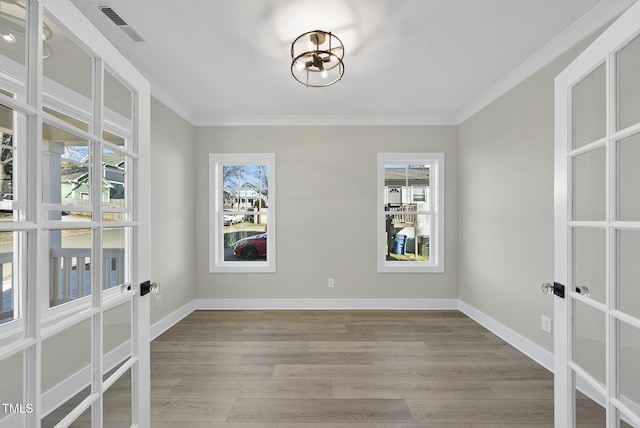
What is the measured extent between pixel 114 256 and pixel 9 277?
1.50 feet

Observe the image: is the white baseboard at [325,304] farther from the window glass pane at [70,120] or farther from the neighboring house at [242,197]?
the window glass pane at [70,120]

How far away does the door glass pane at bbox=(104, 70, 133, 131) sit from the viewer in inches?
47.6

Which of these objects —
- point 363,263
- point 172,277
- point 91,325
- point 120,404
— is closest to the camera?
point 91,325

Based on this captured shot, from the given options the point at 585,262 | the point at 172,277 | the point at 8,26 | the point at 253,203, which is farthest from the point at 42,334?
the point at 253,203

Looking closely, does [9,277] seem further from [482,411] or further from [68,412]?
[482,411]

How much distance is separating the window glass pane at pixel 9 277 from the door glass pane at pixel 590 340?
6.67ft

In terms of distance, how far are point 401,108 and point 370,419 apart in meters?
3.33

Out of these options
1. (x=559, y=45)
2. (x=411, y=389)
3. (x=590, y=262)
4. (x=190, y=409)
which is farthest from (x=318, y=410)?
(x=559, y=45)

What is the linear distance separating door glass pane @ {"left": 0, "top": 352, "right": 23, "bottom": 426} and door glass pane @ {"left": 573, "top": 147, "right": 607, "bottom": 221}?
81.6 inches

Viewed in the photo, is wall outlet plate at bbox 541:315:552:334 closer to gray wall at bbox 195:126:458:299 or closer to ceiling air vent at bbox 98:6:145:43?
gray wall at bbox 195:126:458:299

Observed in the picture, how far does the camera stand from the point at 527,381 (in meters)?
2.28

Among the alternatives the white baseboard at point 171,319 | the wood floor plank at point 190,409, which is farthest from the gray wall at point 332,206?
the wood floor plank at point 190,409

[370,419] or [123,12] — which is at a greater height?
[123,12]

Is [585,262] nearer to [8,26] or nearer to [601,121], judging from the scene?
[601,121]
